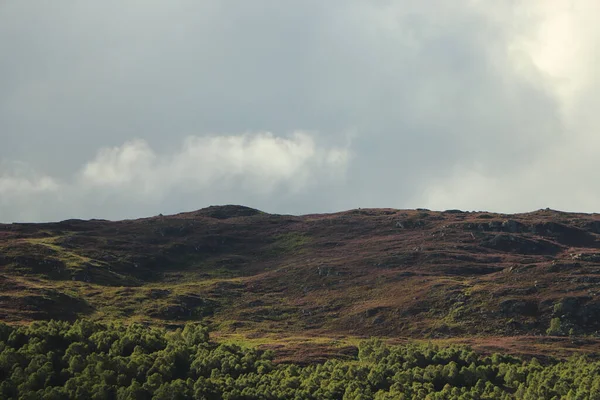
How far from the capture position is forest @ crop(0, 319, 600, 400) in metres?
109

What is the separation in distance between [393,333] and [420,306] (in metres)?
13.7

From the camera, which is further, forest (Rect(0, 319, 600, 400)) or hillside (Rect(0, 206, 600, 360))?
hillside (Rect(0, 206, 600, 360))

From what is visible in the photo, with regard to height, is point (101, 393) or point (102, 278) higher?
point (102, 278)

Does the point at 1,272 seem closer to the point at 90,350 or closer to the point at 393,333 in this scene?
the point at 90,350

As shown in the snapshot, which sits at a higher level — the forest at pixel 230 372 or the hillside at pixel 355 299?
the hillside at pixel 355 299

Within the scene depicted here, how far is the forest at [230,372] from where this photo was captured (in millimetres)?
108750

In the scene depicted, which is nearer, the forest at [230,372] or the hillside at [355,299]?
the forest at [230,372]

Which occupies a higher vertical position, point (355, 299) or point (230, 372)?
point (355, 299)

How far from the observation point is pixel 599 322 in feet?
520

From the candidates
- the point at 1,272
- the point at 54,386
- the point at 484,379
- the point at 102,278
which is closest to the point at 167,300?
the point at 102,278

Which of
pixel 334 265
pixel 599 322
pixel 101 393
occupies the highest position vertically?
pixel 334 265

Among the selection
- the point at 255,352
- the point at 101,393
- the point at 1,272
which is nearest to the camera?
the point at 101,393

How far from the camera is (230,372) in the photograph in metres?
120

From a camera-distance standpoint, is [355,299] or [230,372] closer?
[230,372]
